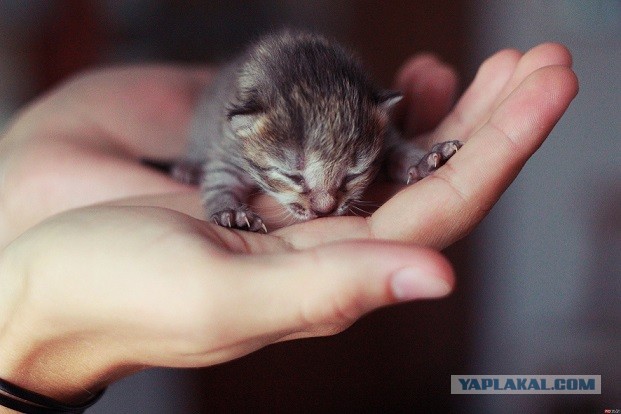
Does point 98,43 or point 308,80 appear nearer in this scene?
point 308,80

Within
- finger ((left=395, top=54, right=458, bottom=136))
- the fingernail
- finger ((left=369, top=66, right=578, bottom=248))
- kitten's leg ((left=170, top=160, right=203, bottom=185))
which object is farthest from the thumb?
kitten's leg ((left=170, top=160, right=203, bottom=185))

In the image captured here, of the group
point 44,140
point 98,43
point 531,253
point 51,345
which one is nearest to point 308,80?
point 531,253

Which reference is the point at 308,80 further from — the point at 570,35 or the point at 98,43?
the point at 98,43

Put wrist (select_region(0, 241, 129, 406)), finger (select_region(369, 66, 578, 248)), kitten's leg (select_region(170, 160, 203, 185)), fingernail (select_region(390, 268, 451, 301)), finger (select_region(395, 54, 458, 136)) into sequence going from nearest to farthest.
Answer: fingernail (select_region(390, 268, 451, 301)) → finger (select_region(369, 66, 578, 248)) → wrist (select_region(0, 241, 129, 406)) → finger (select_region(395, 54, 458, 136)) → kitten's leg (select_region(170, 160, 203, 185))

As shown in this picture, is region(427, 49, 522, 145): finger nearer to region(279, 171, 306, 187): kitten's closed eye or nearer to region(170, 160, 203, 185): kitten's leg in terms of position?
region(279, 171, 306, 187): kitten's closed eye

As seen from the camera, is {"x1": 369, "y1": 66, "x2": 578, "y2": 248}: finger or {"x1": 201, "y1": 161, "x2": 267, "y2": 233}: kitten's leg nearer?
{"x1": 369, "y1": 66, "x2": 578, "y2": 248}: finger

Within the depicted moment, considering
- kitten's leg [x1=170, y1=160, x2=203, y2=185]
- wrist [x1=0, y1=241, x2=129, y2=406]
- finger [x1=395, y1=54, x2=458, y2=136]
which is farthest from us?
kitten's leg [x1=170, y1=160, x2=203, y2=185]

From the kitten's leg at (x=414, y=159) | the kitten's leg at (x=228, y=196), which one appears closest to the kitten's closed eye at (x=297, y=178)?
the kitten's leg at (x=228, y=196)
